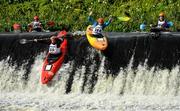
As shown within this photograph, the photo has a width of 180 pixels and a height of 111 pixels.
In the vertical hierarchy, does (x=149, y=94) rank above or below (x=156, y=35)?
below

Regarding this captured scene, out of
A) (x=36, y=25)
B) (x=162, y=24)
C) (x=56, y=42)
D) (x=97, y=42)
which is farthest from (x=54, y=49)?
(x=162, y=24)

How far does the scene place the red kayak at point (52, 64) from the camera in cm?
1903

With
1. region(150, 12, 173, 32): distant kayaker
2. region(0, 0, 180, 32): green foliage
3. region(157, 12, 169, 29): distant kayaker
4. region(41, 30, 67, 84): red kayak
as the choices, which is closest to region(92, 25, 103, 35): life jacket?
region(41, 30, 67, 84): red kayak

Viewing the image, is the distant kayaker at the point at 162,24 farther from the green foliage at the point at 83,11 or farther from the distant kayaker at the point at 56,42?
the distant kayaker at the point at 56,42

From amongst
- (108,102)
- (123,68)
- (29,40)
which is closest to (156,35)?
(123,68)

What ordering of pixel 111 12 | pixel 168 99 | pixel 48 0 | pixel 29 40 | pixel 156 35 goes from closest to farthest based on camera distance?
pixel 168 99, pixel 156 35, pixel 29 40, pixel 111 12, pixel 48 0

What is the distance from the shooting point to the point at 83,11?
23.9 meters

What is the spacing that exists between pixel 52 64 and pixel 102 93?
215 cm

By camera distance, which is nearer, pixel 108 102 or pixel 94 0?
pixel 108 102

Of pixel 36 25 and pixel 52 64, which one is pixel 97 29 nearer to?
pixel 52 64

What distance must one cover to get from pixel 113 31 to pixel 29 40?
3321mm

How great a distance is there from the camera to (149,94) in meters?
17.7

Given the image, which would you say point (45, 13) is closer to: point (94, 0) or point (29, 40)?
point (94, 0)

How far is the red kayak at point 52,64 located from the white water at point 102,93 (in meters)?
0.21
